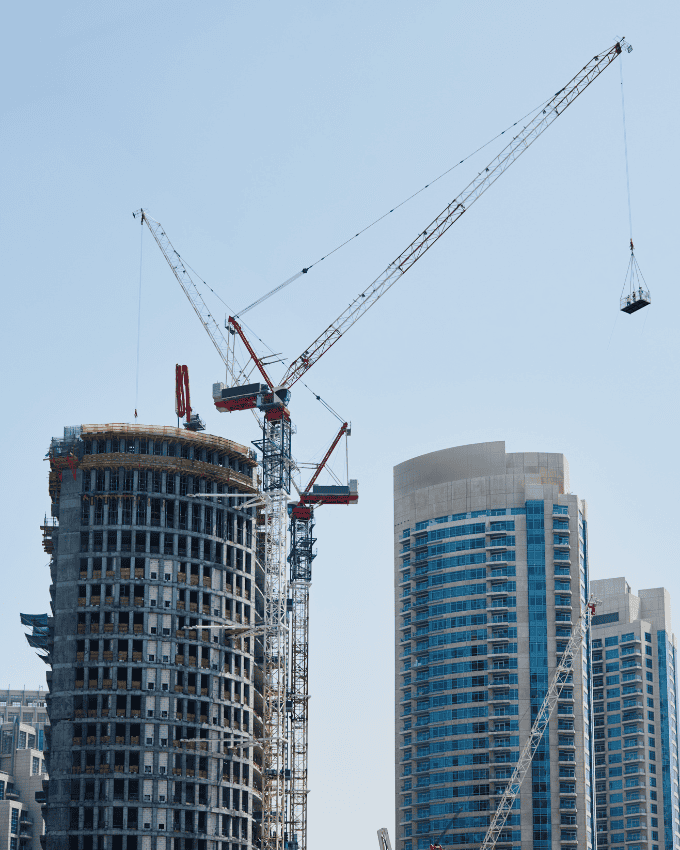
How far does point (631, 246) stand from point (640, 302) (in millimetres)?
13157

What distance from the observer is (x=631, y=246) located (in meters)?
188

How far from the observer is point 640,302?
17750 cm
